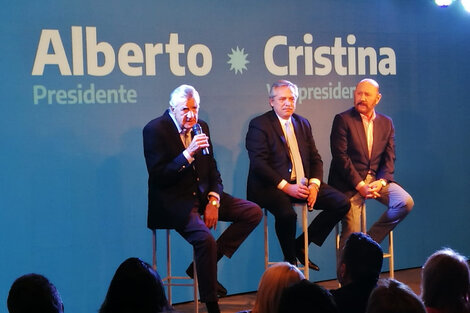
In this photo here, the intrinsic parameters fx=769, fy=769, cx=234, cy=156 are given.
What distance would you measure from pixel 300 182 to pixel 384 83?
5.93 feet

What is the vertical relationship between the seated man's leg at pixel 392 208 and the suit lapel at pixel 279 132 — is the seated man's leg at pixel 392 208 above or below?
below

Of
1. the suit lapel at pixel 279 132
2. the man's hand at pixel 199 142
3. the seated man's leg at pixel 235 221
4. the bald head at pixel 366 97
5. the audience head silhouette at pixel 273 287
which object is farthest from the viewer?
the bald head at pixel 366 97

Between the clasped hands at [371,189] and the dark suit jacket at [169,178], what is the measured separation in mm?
1298

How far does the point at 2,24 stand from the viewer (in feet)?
16.8

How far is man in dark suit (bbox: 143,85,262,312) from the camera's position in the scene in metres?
4.79

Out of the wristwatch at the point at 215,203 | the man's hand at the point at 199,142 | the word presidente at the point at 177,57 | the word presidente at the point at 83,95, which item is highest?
the word presidente at the point at 177,57

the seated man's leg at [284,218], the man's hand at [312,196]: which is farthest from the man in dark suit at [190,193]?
the man's hand at [312,196]

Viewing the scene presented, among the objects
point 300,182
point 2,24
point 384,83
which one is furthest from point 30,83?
point 384,83

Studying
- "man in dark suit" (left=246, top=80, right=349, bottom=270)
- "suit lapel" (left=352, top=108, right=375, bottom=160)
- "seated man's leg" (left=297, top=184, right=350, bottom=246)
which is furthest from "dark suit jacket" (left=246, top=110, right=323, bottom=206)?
"suit lapel" (left=352, top=108, right=375, bottom=160)

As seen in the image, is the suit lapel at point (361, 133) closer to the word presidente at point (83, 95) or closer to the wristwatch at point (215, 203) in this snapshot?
the wristwatch at point (215, 203)

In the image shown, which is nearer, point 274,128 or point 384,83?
point 274,128

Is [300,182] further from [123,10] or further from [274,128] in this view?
[123,10]

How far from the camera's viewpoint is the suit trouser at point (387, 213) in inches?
224

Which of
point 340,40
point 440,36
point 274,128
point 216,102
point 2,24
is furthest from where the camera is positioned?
point 440,36
